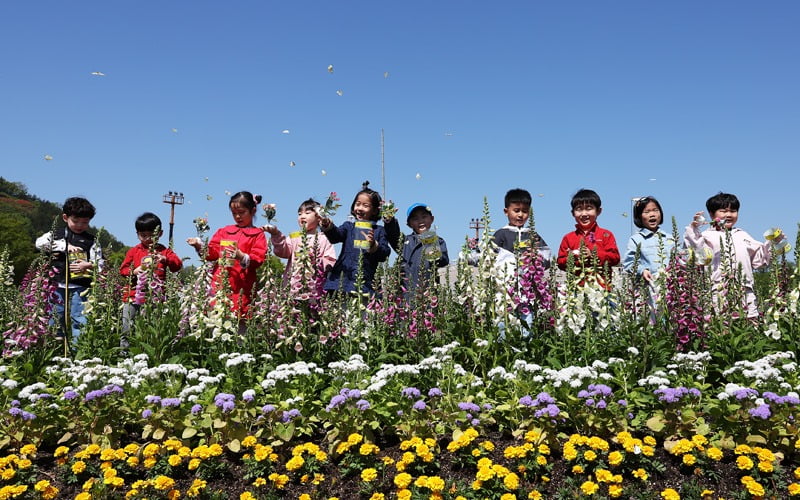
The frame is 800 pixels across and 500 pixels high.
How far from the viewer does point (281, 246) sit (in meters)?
7.11

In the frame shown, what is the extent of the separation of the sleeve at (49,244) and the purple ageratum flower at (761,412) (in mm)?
7131

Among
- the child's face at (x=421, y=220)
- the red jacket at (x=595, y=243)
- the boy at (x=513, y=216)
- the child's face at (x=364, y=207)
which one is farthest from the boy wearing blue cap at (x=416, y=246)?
the red jacket at (x=595, y=243)

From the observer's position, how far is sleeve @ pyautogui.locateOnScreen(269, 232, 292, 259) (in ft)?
23.0

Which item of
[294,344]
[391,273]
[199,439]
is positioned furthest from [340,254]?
[199,439]

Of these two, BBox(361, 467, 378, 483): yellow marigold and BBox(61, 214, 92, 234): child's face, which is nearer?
BBox(361, 467, 378, 483): yellow marigold

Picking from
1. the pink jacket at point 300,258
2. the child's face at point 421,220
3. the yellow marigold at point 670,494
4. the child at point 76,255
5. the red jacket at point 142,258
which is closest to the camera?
the yellow marigold at point 670,494

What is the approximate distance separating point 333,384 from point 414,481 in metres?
1.24

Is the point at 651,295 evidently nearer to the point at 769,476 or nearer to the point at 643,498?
the point at 769,476

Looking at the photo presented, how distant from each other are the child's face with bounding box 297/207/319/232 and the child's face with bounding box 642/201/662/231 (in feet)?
15.1

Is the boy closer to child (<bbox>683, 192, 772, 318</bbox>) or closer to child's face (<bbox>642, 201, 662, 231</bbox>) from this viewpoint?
child's face (<bbox>642, 201, 662, 231</bbox>)

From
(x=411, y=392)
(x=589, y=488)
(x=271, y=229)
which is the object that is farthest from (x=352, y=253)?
(x=589, y=488)

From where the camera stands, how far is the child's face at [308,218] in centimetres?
779

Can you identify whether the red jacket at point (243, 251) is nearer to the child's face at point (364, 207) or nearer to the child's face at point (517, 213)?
the child's face at point (364, 207)

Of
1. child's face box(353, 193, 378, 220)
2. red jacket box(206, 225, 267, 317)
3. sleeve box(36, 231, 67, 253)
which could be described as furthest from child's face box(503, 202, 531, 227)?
sleeve box(36, 231, 67, 253)
